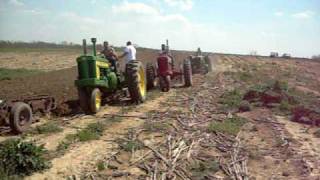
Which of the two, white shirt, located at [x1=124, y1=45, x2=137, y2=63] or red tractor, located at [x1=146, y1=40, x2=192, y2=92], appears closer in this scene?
white shirt, located at [x1=124, y1=45, x2=137, y2=63]

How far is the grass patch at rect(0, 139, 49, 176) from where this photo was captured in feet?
27.7

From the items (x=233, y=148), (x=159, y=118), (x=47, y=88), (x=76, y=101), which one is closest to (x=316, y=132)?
(x=233, y=148)

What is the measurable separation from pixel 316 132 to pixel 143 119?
4.08 m

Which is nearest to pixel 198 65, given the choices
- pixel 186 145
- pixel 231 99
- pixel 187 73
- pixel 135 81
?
pixel 187 73

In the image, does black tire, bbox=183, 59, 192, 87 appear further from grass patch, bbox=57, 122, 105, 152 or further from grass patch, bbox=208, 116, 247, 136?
grass patch, bbox=57, 122, 105, 152

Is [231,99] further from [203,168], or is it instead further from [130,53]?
[203,168]

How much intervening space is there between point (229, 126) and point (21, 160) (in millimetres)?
5498

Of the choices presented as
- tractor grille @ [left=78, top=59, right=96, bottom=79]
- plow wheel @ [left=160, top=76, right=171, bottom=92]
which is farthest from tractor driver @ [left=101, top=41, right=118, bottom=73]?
plow wheel @ [left=160, top=76, right=171, bottom=92]

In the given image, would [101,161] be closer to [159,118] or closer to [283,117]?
[159,118]

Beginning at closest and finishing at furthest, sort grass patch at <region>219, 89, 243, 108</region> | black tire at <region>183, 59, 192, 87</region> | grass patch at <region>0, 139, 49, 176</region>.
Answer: grass patch at <region>0, 139, 49, 176</region>
grass patch at <region>219, 89, 243, 108</region>
black tire at <region>183, 59, 192, 87</region>

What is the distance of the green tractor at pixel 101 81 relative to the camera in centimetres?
1409

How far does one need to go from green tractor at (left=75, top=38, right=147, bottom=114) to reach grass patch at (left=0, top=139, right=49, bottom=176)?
17.0 ft

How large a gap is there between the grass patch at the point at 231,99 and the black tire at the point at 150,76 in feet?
8.79

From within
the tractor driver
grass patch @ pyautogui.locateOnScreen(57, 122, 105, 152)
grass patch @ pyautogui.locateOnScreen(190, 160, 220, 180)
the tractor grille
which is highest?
the tractor driver
